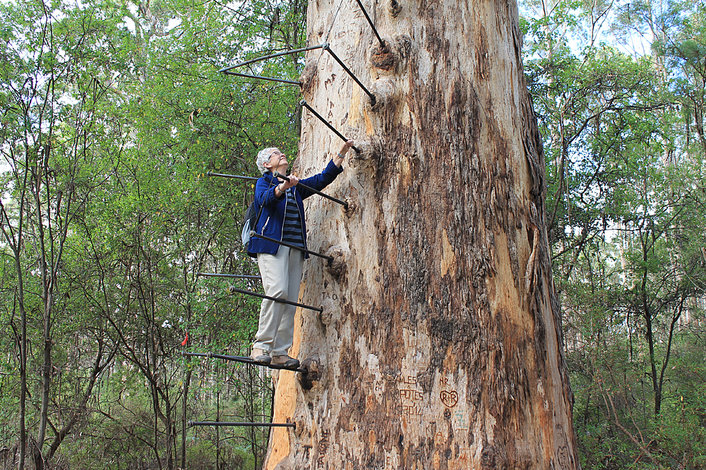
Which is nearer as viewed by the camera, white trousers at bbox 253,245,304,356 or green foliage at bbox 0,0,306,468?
white trousers at bbox 253,245,304,356

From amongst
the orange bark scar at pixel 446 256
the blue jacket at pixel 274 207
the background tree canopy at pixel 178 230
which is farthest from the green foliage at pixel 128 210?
the orange bark scar at pixel 446 256

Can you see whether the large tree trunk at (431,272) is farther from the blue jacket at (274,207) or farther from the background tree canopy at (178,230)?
the background tree canopy at (178,230)

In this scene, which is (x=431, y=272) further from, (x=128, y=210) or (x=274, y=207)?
(x=128, y=210)

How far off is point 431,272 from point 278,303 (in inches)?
34.9

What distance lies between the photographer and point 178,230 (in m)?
8.27

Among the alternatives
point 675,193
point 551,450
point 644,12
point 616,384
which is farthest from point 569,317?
point 644,12

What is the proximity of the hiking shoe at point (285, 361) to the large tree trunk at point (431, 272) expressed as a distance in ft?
0.35

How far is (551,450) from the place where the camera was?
8.04 ft

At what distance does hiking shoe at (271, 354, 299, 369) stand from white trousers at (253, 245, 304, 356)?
3cm

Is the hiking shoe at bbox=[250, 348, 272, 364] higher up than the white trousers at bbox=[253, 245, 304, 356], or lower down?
lower down

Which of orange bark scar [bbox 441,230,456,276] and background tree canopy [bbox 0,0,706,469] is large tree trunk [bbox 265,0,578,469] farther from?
background tree canopy [bbox 0,0,706,469]

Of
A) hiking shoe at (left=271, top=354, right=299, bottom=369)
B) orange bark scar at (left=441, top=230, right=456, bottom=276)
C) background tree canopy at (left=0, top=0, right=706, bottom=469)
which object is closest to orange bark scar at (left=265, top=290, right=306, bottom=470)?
hiking shoe at (left=271, top=354, right=299, bottom=369)

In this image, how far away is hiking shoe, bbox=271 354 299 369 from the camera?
2.66 m

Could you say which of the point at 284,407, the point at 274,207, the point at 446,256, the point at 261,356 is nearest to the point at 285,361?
the point at 261,356
